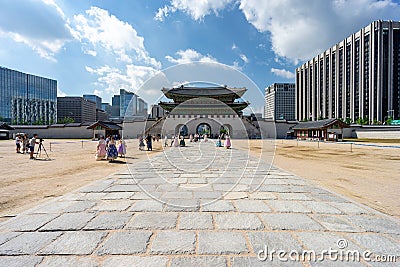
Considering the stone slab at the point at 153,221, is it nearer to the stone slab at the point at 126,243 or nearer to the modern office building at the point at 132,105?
the stone slab at the point at 126,243

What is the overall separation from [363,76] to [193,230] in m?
79.4

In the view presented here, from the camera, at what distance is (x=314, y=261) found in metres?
2.37

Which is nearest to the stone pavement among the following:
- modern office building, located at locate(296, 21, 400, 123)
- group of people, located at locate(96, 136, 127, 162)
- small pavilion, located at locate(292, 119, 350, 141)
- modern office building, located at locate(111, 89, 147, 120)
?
modern office building, located at locate(111, 89, 147, 120)

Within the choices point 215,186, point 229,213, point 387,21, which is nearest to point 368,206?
point 229,213

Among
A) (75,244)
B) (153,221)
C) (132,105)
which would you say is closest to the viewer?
(75,244)

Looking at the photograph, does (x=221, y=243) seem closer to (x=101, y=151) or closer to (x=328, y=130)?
(x=101, y=151)

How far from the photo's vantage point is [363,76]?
207 ft

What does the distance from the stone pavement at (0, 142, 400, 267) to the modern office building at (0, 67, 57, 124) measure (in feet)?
291

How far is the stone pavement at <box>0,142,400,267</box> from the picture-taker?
2404 mm

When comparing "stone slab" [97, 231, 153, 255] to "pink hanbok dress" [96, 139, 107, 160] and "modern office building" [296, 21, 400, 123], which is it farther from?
"modern office building" [296, 21, 400, 123]

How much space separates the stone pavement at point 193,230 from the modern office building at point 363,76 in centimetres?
6814

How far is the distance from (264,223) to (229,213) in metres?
0.64

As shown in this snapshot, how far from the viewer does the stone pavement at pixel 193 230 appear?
240 cm

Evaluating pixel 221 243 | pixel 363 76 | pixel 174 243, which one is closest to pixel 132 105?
pixel 174 243
